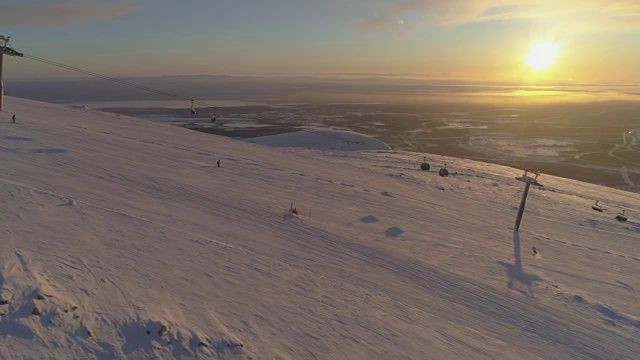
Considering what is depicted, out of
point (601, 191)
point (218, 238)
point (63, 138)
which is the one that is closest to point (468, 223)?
point (218, 238)

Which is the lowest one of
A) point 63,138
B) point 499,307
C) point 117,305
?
point 499,307

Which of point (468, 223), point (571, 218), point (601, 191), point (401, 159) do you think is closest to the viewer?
point (468, 223)

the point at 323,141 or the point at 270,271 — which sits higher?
the point at 323,141

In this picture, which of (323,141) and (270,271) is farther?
(323,141)

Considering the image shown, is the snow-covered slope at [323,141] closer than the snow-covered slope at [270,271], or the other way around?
the snow-covered slope at [270,271]

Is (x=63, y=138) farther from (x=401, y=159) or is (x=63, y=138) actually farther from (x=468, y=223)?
(x=401, y=159)

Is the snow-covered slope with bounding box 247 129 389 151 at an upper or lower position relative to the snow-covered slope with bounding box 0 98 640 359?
upper

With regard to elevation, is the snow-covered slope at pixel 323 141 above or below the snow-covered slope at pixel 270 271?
above

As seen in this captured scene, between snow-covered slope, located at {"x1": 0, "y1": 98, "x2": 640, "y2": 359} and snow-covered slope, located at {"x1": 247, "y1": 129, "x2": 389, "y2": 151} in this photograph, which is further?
snow-covered slope, located at {"x1": 247, "y1": 129, "x2": 389, "y2": 151}
